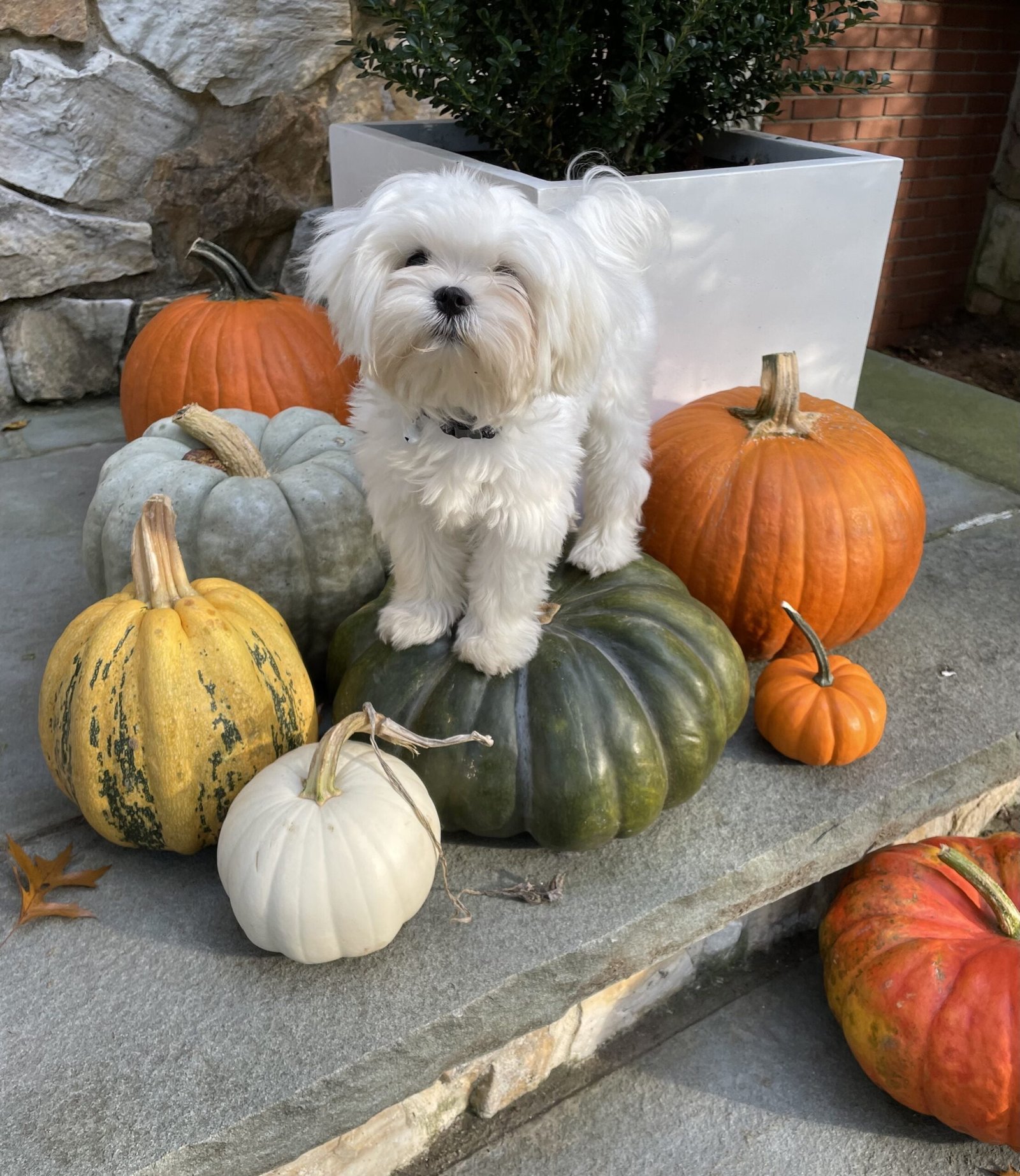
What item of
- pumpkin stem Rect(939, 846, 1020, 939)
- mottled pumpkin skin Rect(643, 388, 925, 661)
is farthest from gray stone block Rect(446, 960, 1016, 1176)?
mottled pumpkin skin Rect(643, 388, 925, 661)

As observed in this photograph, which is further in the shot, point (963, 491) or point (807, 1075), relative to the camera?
point (963, 491)

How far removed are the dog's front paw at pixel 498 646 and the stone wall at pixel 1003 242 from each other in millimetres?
5164

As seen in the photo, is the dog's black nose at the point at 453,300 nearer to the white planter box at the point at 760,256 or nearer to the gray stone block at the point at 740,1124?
the white planter box at the point at 760,256

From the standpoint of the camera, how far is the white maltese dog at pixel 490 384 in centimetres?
148

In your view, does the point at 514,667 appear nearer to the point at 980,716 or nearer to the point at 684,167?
the point at 980,716

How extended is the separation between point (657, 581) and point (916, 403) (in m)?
2.86

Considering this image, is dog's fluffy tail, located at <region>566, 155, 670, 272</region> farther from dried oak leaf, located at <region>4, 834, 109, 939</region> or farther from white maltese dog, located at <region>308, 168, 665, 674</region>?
dried oak leaf, located at <region>4, 834, 109, 939</region>

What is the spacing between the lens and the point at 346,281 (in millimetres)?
1534

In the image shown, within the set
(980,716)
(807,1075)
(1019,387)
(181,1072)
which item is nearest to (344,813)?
(181,1072)

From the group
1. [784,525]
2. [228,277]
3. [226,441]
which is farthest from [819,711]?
[228,277]

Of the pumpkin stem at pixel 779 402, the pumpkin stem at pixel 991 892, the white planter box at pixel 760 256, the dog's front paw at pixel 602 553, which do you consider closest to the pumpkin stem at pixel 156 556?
the dog's front paw at pixel 602 553

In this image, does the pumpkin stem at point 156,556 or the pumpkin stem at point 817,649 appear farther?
the pumpkin stem at point 817,649

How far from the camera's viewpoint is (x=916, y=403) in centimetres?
445

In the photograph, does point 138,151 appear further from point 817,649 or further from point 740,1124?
point 740,1124
